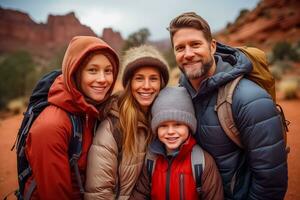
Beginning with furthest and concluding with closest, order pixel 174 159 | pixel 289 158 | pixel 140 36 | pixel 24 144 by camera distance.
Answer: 1. pixel 140 36
2. pixel 289 158
3. pixel 174 159
4. pixel 24 144

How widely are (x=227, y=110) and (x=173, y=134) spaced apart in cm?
64

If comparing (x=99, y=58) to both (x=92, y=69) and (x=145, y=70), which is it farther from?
(x=145, y=70)

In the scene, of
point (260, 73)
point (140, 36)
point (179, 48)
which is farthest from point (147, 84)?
point (140, 36)

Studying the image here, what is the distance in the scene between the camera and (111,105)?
3.21m

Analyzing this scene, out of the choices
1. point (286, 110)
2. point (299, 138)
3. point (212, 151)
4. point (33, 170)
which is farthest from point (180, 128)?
point (286, 110)

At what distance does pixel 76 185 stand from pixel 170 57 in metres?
22.2

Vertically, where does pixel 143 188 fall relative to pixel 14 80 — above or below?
below

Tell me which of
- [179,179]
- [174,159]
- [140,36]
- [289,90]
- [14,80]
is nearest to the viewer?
[179,179]

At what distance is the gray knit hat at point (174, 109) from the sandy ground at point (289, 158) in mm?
2784

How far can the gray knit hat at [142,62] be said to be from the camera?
3186mm

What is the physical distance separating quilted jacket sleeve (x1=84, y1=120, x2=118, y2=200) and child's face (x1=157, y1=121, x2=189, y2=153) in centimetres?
52

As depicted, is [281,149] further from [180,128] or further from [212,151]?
[180,128]

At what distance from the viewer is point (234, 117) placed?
265 centimetres

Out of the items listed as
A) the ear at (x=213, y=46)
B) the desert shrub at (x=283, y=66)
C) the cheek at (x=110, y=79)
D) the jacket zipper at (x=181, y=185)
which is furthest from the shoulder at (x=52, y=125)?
the desert shrub at (x=283, y=66)
